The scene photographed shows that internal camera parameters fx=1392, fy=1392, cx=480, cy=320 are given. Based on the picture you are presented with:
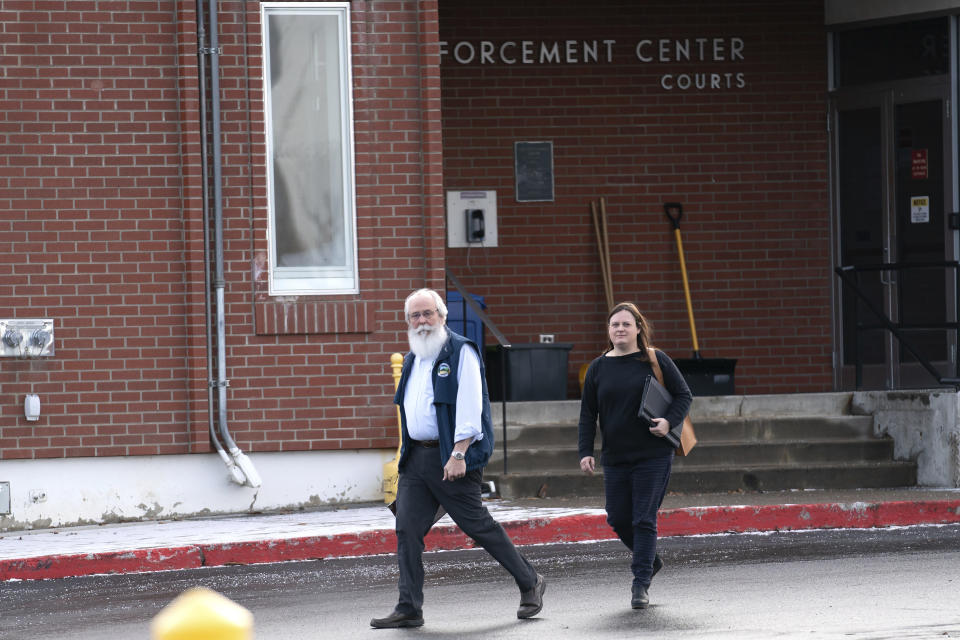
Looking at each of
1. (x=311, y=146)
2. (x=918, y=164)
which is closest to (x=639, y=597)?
(x=311, y=146)

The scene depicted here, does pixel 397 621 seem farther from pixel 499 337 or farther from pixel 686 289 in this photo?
pixel 686 289

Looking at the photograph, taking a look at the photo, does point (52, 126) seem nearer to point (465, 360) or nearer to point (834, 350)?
point (465, 360)

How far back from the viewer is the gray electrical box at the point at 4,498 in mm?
10586

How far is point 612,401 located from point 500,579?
1.45 meters

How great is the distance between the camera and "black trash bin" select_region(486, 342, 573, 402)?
1239 cm

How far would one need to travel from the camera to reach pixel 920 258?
1352 cm

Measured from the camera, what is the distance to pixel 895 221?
13.6 m

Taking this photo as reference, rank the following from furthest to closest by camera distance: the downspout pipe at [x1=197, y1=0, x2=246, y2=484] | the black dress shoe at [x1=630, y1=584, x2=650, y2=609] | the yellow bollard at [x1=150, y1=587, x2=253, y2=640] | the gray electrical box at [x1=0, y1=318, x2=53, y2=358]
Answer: the downspout pipe at [x1=197, y1=0, x2=246, y2=484] → the gray electrical box at [x1=0, y1=318, x2=53, y2=358] → the black dress shoe at [x1=630, y1=584, x2=650, y2=609] → the yellow bollard at [x1=150, y1=587, x2=253, y2=640]

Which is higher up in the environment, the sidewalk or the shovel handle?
the shovel handle

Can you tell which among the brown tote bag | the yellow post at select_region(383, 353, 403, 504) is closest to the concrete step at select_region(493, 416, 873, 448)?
the yellow post at select_region(383, 353, 403, 504)

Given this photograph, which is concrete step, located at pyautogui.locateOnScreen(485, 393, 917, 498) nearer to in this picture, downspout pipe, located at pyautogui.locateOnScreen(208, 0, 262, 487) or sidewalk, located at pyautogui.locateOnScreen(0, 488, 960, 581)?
sidewalk, located at pyautogui.locateOnScreen(0, 488, 960, 581)

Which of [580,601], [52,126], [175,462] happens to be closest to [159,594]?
[580,601]

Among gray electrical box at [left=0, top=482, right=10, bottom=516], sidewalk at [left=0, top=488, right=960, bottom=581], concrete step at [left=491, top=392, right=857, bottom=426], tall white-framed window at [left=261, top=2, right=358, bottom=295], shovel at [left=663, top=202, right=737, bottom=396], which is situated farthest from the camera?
shovel at [left=663, top=202, right=737, bottom=396]

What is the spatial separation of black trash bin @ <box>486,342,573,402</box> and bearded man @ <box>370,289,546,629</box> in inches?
226
